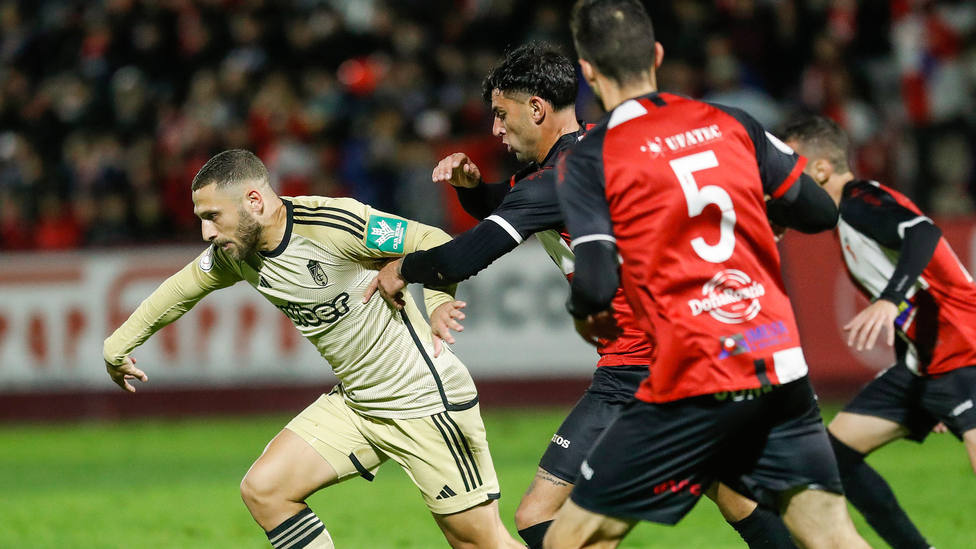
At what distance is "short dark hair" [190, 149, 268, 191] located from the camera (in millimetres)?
5438

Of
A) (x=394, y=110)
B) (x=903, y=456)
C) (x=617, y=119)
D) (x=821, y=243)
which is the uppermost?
(x=617, y=119)

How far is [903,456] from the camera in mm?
10445

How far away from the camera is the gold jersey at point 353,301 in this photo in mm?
5543

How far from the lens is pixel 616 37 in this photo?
4.01m

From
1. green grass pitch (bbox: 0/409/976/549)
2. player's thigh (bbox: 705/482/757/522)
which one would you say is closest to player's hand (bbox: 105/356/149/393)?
green grass pitch (bbox: 0/409/976/549)

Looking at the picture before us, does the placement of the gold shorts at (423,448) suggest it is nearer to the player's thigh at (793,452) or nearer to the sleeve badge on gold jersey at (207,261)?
the sleeve badge on gold jersey at (207,261)

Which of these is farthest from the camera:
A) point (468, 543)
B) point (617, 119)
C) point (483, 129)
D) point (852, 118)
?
point (483, 129)

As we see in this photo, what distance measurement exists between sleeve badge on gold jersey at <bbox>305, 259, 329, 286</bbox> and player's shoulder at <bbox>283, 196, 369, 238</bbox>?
0.50ft

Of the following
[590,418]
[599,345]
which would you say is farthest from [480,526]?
[599,345]

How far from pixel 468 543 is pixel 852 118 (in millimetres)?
9668

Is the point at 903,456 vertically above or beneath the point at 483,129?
beneath

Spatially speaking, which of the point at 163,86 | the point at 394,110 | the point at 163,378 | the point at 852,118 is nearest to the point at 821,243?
the point at 852,118

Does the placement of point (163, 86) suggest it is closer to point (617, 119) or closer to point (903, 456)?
point (903, 456)

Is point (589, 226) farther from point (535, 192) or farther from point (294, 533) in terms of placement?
point (294, 533)
